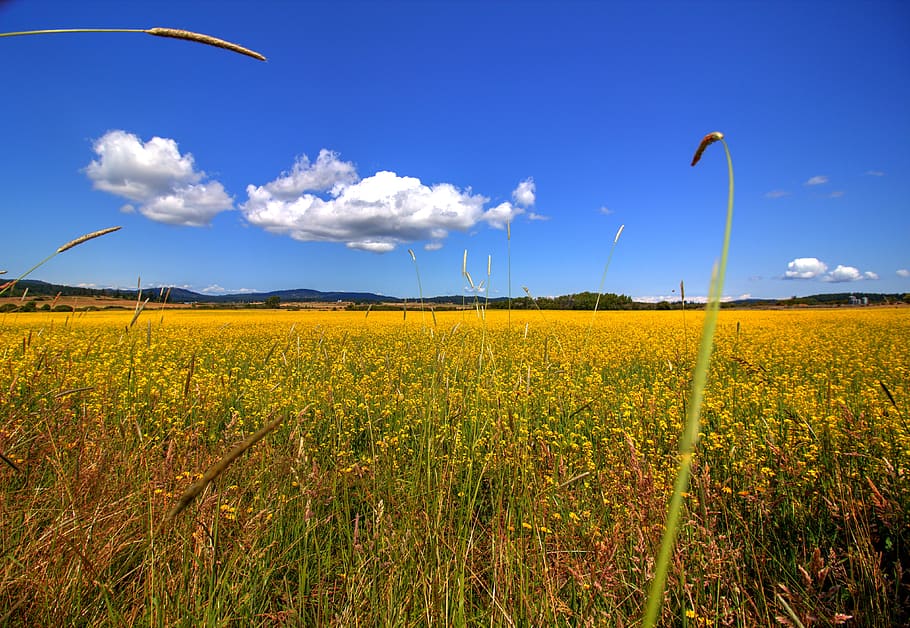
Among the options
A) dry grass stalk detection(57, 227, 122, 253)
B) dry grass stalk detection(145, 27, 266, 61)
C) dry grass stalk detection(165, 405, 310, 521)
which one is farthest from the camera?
dry grass stalk detection(57, 227, 122, 253)

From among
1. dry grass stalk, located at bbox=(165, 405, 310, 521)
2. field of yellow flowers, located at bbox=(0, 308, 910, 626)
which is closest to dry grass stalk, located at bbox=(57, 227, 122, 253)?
field of yellow flowers, located at bbox=(0, 308, 910, 626)

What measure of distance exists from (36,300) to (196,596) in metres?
2.79

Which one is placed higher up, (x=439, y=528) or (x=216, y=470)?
(x=216, y=470)

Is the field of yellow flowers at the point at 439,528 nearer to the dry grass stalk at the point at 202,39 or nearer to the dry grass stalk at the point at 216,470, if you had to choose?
the dry grass stalk at the point at 216,470

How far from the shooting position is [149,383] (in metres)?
5.06

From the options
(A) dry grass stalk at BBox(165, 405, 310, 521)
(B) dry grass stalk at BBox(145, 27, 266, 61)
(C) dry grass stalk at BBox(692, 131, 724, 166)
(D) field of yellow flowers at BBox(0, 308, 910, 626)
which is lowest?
(D) field of yellow flowers at BBox(0, 308, 910, 626)

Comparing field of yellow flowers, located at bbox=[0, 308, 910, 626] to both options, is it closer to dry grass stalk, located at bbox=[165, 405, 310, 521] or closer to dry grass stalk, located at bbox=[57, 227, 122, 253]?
dry grass stalk, located at bbox=[165, 405, 310, 521]

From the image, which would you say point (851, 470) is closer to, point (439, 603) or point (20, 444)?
point (439, 603)

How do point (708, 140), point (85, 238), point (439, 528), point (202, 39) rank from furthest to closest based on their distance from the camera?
point (439, 528)
point (85, 238)
point (202, 39)
point (708, 140)

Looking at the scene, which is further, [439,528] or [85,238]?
[439,528]

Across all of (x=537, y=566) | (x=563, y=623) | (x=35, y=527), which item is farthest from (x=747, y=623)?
(x=35, y=527)

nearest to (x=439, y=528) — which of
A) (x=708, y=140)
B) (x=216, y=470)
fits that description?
(x=216, y=470)

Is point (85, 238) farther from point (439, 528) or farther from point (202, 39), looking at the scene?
point (439, 528)

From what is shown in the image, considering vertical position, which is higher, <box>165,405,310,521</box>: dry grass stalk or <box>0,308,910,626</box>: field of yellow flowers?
<box>165,405,310,521</box>: dry grass stalk
